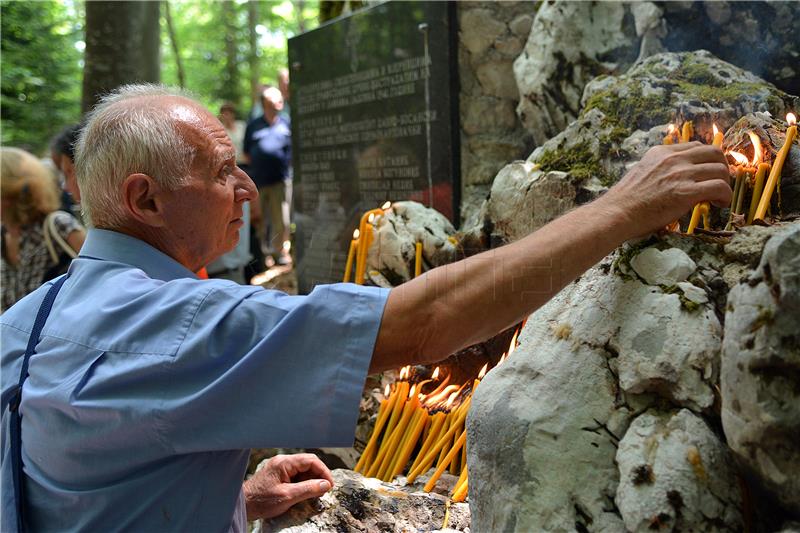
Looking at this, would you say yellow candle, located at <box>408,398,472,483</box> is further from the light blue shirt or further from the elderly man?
the light blue shirt

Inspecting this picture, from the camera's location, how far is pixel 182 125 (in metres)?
1.83

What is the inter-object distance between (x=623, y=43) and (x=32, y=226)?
358 centimetres

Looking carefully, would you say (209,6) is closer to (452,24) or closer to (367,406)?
(452,24)

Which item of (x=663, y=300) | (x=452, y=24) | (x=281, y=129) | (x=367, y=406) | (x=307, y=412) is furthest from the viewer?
(x=281, y=129)

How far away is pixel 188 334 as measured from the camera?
1.49 m

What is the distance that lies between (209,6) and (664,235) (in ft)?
74.4

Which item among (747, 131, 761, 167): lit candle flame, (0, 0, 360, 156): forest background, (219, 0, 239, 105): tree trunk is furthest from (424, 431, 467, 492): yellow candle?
(219, 0, 239, 105): tree trunk

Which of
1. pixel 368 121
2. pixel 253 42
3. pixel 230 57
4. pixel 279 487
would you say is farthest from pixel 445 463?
pixel 230 57

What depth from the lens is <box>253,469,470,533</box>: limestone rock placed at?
216 centimetres

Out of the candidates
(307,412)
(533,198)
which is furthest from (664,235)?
(307,412)

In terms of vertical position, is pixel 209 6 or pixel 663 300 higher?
pixel 209 6

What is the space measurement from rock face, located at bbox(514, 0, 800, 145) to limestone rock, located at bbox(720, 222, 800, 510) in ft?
7.15

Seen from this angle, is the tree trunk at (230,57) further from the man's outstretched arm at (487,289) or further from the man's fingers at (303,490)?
the man's outstretched arm at (487,289)

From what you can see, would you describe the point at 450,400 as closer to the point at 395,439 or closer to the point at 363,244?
the point at 395,439
